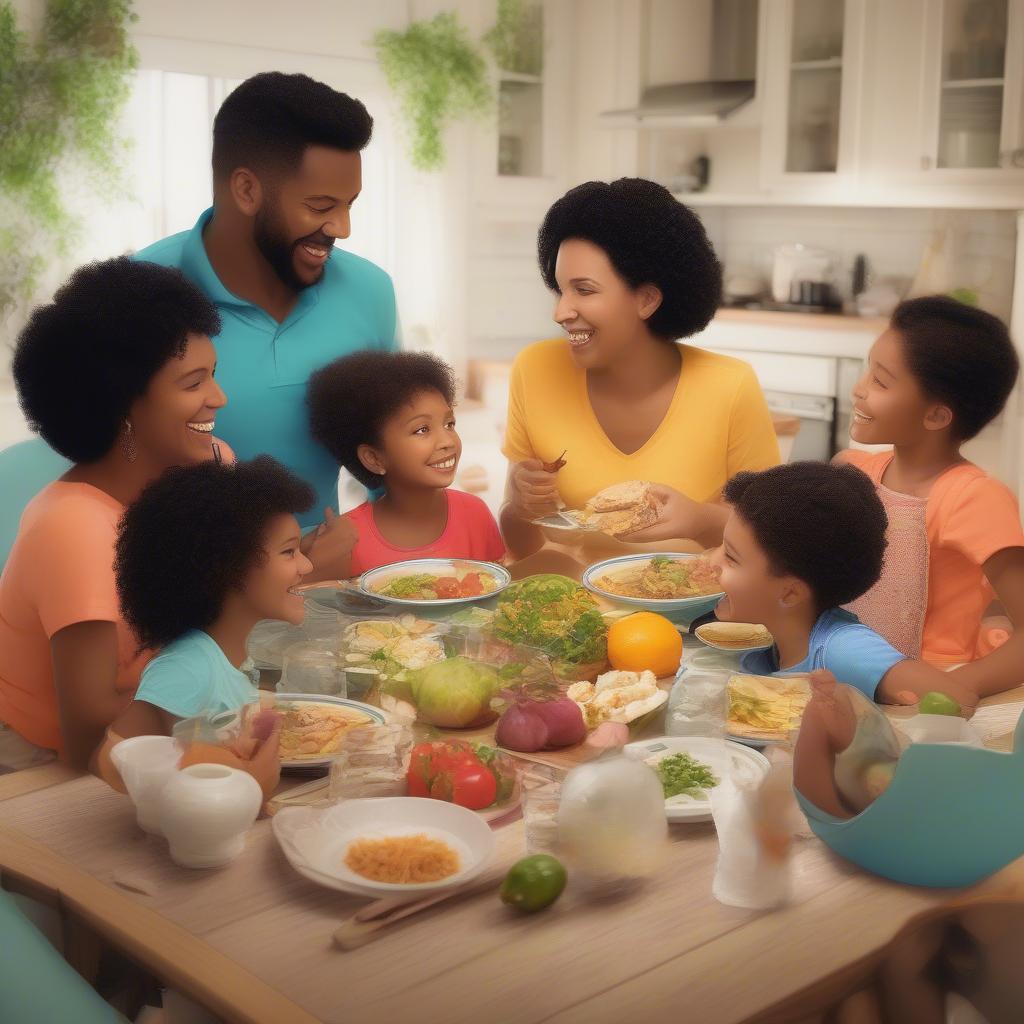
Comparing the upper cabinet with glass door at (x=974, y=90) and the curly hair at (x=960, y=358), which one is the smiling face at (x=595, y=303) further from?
the upper cabinet with glass door at (x=974, y=90)

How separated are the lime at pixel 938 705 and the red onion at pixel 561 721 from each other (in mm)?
351

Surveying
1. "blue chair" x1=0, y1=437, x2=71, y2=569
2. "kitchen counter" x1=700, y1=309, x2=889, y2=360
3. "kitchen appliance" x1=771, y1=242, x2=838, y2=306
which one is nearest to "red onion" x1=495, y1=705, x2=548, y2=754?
"blue chair" x1=0, y1=437, x2=71, y2=569

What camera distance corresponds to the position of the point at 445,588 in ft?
6.15

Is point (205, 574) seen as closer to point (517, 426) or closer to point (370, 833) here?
point (370, 833)

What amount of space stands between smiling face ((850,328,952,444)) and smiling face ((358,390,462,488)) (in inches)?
24.0

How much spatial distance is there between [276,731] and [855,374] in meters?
3.47

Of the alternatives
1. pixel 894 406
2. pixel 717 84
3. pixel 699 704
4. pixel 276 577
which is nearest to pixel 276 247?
pixel 276 577

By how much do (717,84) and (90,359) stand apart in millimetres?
3695

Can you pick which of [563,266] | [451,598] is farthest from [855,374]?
[451,598]

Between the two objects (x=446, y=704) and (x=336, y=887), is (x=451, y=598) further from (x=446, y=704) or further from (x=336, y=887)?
(x=336, y=887)

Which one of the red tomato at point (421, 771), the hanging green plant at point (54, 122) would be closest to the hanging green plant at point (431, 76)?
the hanging green plant at point (54, 122)

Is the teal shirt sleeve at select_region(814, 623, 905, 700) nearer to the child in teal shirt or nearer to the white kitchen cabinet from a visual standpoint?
the child in teal shirt

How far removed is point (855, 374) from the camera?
4391 millimetres

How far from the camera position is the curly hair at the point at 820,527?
1.48 m
